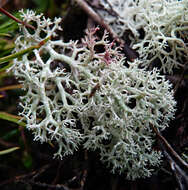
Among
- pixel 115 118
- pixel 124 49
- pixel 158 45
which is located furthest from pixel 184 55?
pixel 115 118

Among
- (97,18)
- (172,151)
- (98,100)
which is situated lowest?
(172,151)

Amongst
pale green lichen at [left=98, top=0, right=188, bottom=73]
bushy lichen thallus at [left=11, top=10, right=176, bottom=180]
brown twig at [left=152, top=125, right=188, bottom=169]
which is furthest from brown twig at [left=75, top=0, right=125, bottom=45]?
brown twig at [left=152, top=125, right=188, bottom=169]

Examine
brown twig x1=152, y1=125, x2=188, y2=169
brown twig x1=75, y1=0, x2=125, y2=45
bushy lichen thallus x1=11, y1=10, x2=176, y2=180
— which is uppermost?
brown twig x1=75, y1=0, x2=125, y2=45

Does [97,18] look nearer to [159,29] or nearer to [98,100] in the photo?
[159,29]

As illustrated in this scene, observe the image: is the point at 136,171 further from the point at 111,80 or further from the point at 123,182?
the point at 111,80

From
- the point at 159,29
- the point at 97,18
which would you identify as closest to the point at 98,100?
the point at 159,29

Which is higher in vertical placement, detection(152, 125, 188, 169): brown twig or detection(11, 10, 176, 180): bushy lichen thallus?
detection(11, 10, 176, 180): bushy lichen thallus

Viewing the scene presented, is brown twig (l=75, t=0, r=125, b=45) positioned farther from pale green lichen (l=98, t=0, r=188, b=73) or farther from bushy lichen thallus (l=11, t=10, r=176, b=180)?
bushy lichen thallus (l=11, t=10, r=176, b=180)

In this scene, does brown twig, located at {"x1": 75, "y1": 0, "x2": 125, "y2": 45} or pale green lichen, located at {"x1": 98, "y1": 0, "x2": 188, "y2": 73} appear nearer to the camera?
pale green lichen, located at {"x1": 98, "y1": 0, "x2": 188, "y2": 73}

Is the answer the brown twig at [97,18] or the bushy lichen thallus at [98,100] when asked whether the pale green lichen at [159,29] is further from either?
the bushy lichen thallus at [98,100]

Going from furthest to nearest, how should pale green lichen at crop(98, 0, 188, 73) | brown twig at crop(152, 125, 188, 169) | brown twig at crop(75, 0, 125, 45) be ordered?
brown twig at crop(75, 0, 125, 45) < pale green lichen at crop(98, 0, 188, 73) < brown twig at crop(152, 125, 188, 169)

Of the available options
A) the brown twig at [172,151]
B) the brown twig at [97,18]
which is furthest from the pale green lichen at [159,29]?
the brown twig at [172,151]

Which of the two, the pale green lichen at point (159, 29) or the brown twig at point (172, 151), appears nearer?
the brown twig at point (172, 151)
